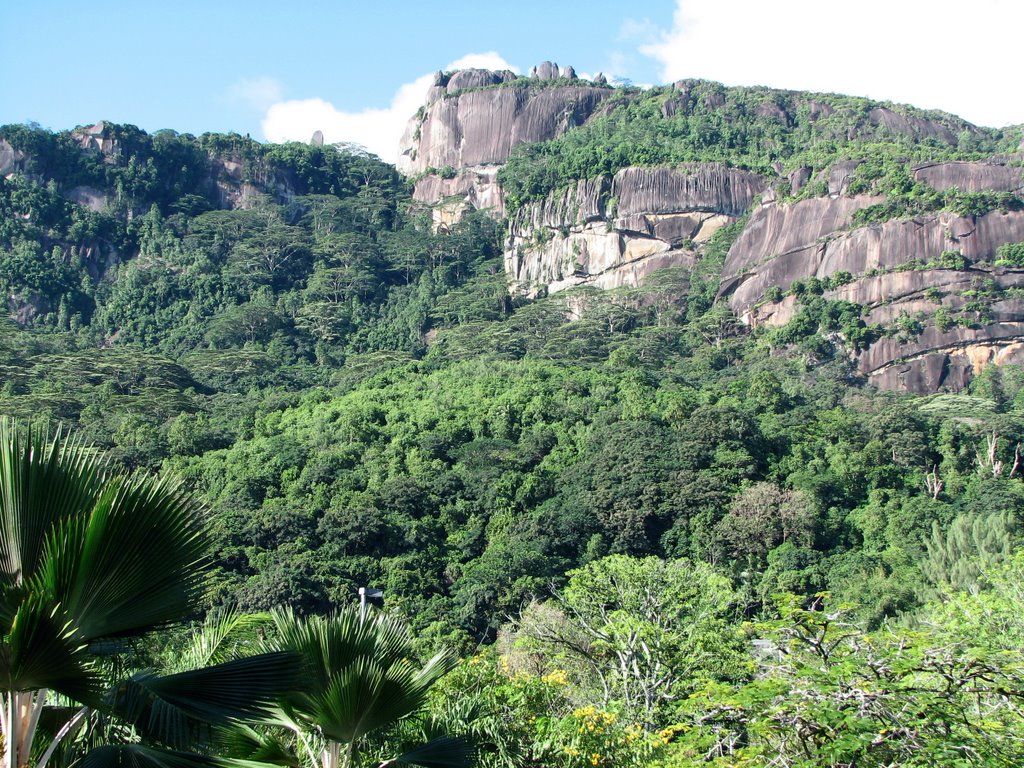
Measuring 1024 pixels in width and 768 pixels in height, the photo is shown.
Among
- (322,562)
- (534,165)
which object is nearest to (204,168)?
(534,165)

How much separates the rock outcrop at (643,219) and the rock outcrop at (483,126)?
16.7 meters

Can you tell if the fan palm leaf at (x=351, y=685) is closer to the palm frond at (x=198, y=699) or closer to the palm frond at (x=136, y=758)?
the palm frond at (x=198, y=699)

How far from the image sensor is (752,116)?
101m

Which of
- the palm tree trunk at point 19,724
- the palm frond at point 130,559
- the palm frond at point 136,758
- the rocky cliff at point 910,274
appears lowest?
the palm frond at point 136,758

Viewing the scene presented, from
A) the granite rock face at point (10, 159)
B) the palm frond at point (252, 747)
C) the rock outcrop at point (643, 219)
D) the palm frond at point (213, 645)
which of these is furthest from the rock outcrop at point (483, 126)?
the palm frond at point (252, 747)

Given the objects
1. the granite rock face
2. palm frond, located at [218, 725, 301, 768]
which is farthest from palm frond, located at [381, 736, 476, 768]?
the granite rock face

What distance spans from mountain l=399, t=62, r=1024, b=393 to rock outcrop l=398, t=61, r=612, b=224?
0.61 ft

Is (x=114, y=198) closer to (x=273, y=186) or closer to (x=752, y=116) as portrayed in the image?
(x=273, y=186)

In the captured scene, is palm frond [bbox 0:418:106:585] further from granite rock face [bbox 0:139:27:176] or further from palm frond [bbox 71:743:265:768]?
granite rock face [bbox 0:139:27:176]

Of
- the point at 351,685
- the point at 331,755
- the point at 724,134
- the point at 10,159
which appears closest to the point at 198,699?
the point at 351,685

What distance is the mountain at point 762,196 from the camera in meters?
68.3

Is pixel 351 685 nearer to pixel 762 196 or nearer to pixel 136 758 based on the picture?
pixel 136 758

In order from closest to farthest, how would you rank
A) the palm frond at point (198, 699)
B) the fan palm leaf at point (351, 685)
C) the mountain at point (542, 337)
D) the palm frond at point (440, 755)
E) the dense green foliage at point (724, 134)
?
the palm frond at point (198, 699) → the fan palm leaf at point (351, 685) → the palm frond at point (440, 755) → the mountain at point (542, 337) → the dense green foliage at point (724, 134)

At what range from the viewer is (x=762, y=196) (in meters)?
81.4
